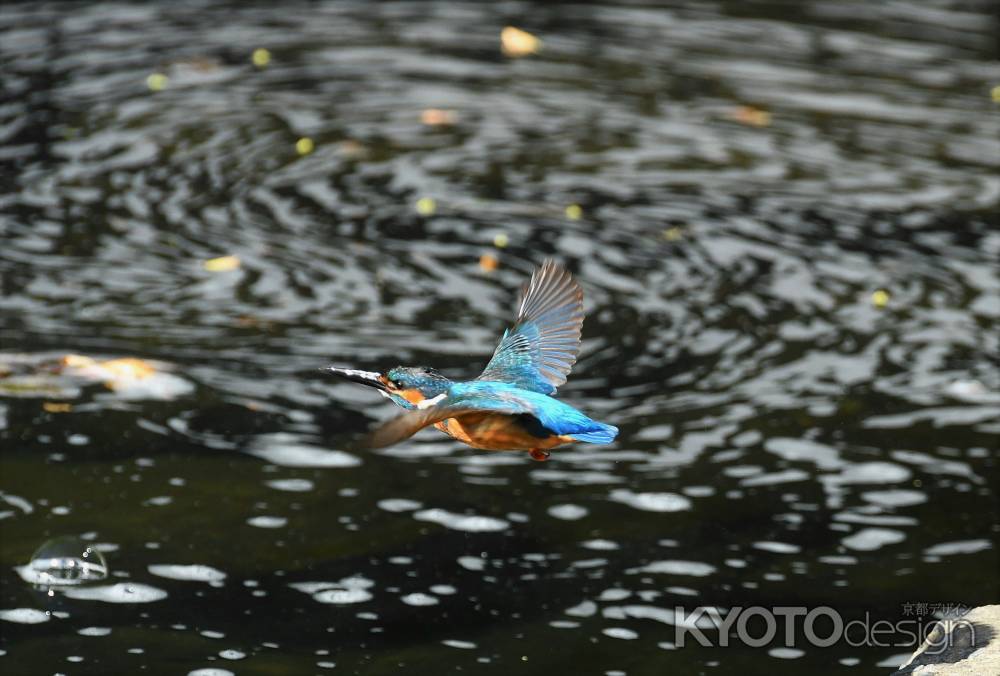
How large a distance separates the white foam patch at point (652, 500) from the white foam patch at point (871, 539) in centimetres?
48

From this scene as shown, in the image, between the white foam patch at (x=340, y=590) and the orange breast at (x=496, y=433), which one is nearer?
the orange breast at (x=496, y=433)

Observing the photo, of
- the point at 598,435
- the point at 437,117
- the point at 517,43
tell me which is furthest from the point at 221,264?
the point at 517,43

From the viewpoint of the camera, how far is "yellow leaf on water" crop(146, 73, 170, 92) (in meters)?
8.27

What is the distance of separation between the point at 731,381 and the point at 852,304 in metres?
0.94

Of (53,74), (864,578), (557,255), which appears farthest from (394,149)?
(864,578)

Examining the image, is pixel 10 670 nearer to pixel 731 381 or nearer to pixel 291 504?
pixel 291 504

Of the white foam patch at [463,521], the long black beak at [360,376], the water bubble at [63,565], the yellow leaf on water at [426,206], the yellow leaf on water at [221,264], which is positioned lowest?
the white foam patch at [463,521]

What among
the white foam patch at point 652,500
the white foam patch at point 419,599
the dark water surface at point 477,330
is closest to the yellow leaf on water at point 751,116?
Answer: the dark water surface at point 477,330


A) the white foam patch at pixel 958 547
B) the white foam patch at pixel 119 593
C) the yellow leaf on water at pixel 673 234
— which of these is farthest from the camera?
the yellow leaf on water at pixel 673 234

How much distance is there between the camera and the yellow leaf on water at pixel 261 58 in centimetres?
877

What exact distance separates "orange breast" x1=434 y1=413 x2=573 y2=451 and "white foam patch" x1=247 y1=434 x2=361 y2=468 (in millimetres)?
1765

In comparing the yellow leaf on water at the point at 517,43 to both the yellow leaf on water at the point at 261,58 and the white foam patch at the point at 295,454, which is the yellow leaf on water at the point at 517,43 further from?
the white foam patch at the point at 295,454

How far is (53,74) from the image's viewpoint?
27.6 feet

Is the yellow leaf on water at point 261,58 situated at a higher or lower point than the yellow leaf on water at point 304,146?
higher
